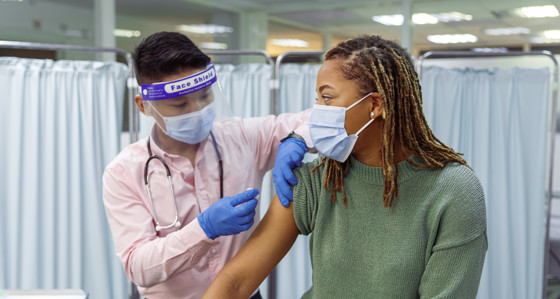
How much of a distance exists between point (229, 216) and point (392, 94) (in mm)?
531

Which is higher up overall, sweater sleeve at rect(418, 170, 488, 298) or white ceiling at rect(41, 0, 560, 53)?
white ceiling at rect(41, 0, 560, 53)

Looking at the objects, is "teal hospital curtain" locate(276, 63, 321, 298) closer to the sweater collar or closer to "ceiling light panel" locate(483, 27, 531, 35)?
the sweater collar

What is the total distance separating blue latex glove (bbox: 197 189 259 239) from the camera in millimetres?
1262

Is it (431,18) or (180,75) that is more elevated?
(431,18)

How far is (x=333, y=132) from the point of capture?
1.14 metres

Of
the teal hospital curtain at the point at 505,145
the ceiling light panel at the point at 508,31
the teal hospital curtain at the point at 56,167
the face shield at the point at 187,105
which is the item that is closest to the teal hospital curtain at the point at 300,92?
the teal hospital curtain at the point at 505,145

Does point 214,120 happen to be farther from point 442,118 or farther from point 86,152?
point 442,118

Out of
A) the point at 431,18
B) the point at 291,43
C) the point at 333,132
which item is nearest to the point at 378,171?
the point at 333,132

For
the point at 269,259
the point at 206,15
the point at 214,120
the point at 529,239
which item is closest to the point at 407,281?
the point at 269,259

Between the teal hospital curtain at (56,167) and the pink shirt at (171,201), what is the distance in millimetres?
1016

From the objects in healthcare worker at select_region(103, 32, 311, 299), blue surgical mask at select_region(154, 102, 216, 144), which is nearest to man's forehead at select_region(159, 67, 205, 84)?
healthcare worker at select_region(103, 32, 311, 299)

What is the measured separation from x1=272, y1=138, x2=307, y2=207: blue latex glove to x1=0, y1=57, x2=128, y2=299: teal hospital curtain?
1332 millimetres

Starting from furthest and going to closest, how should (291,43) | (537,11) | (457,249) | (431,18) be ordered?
(291,43)
(431,18)
(537,11)
(457,249)

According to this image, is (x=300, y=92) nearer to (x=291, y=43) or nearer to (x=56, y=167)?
(x=56, y=167)
